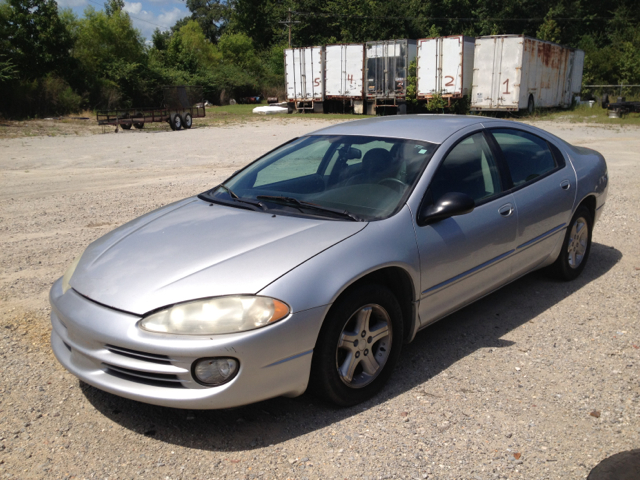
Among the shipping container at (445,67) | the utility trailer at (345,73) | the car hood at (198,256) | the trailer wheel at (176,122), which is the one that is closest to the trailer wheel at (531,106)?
the shipping container at (445,67)

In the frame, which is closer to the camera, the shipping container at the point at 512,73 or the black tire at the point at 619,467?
the black tire at the point at 619,467

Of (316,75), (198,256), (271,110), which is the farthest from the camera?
(271,110)

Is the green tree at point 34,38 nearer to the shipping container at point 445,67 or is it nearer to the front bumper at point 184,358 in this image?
the shipping container at point 445,67

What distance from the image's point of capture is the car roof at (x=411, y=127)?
154 inches

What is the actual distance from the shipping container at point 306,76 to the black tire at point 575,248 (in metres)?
27.5

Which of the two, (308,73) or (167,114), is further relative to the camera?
(308,73)

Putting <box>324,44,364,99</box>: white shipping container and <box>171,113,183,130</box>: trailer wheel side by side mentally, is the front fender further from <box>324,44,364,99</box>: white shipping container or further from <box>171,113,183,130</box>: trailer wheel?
<box>324,44,364,99</box>: white shipping container

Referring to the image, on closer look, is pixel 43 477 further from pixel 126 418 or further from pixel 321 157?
pixel 321 157

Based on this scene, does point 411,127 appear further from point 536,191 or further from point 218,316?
point 218,316

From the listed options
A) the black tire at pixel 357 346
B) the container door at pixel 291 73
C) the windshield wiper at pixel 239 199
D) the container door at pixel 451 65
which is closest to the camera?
the black tire at pixel 357 346

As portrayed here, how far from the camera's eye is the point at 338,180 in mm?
3824

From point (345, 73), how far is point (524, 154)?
Result: 88.7 ft

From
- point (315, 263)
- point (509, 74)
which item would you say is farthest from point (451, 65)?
point (315, 263)

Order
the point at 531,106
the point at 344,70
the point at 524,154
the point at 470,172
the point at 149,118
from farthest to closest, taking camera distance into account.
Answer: the point at 344,70 < the point at 531,106 < the point at 149,118 < the point at 524,154 < the point at 470,172
